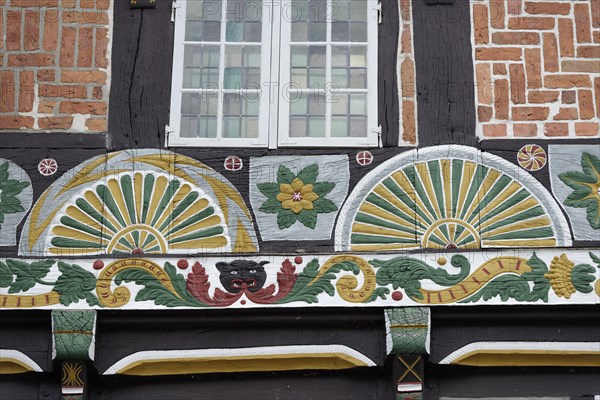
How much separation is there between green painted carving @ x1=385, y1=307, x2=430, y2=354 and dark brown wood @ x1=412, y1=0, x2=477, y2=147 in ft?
3.35

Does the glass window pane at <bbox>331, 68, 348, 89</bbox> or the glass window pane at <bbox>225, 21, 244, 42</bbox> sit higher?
the glass window pane at <bbox>225, 21, 244, 42</bbox>

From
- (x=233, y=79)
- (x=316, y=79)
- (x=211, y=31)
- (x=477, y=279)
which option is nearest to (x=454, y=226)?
(x=477, y=279)

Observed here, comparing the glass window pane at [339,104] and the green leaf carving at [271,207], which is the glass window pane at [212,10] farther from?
the green leaf carving at [271,207]

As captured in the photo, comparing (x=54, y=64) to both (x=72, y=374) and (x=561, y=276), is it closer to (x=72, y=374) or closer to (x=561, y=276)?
(x=72, y=374)

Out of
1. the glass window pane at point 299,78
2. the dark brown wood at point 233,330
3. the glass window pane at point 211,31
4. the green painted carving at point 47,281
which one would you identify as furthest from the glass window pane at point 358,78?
the green painted carving at point 47,281

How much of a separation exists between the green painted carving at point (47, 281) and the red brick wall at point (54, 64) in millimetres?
837

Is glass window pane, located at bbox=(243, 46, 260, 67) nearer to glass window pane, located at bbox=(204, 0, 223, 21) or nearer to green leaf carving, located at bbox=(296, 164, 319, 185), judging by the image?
glass window pane, located at bbox=(204, 0, 223, 21)

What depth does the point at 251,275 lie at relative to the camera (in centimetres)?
770

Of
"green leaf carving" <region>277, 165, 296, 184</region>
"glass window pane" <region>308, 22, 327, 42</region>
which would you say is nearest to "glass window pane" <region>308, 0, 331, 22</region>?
"glass window pane" <region>308, 22, 327, 42</region>

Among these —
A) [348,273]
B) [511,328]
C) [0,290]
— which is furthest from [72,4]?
[511,328]

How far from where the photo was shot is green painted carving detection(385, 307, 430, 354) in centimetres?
754

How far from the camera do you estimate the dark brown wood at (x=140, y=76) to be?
801cm

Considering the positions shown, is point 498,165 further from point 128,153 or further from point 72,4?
point 72,4

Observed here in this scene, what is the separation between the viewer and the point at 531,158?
26.0 feet
